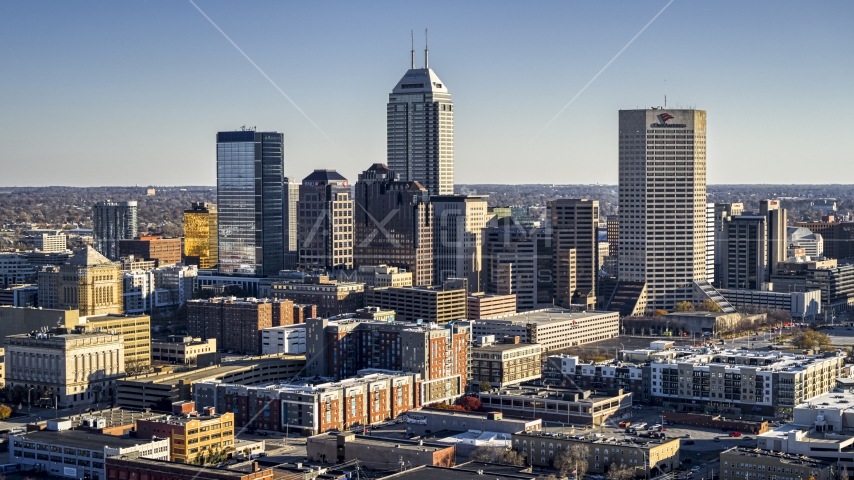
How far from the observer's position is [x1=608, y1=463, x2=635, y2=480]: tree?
37.0 meters

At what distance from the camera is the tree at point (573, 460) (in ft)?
123

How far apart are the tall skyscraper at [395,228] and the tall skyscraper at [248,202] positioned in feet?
24.3

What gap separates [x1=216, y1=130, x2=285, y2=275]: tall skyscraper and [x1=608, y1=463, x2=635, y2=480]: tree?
167 ft

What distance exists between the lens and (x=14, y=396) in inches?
1962

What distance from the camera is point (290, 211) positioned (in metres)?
92.9

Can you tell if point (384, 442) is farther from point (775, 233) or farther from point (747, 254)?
point (775, 233)

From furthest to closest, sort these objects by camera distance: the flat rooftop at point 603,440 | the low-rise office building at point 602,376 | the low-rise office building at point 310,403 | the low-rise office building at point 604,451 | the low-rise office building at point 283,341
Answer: the low-rise office building at point 283,341
the low-rise office building at point 602,376
the low-rise office building at point 310,403
the flat rooftop at point 603,440
the low-rise office building at point 604,451

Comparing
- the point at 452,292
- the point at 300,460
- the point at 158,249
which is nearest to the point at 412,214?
the point at 452,292

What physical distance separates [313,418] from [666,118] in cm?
3914

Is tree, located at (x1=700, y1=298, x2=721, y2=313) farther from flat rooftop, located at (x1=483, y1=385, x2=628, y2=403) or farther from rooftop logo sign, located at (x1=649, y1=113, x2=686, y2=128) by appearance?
flat rooftop, located at (x1=483, y1=385, x2=628, y2=403)

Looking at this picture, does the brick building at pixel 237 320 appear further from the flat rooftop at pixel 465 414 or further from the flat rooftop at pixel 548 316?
the flat rooftop at pixel 465 414

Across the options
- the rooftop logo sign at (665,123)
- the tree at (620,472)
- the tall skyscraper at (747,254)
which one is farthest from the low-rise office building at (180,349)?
the tall skyscraper at (747,254)

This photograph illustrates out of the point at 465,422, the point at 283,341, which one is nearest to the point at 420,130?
the point at 283,341

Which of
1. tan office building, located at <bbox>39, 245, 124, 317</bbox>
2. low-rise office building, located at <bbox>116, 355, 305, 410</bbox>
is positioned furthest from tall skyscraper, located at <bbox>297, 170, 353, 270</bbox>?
low-rise office building, located at <bbox>116, 355, 305, 410</bbox>
